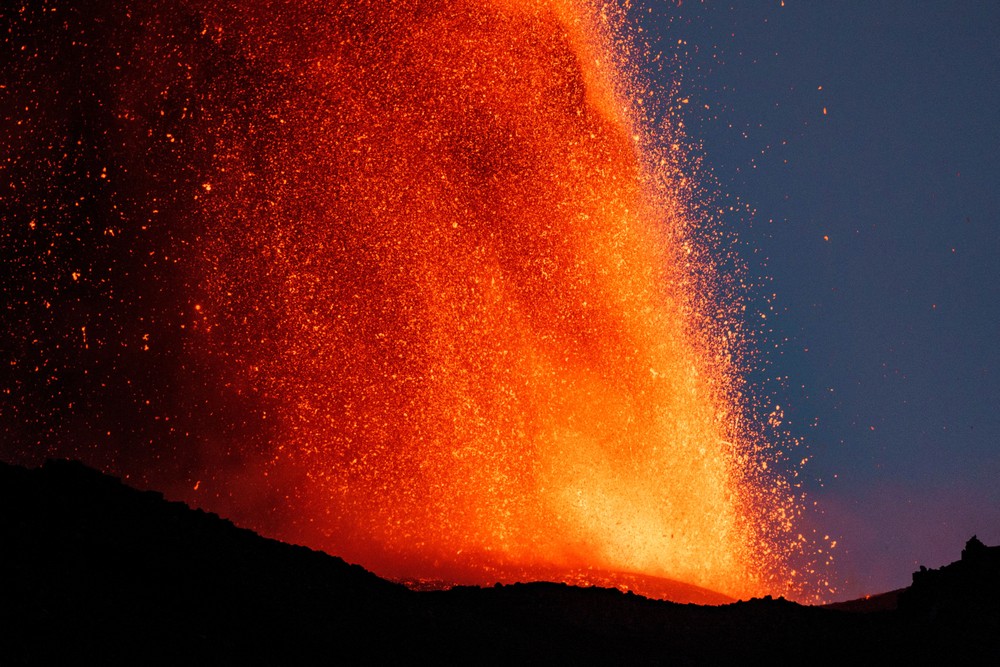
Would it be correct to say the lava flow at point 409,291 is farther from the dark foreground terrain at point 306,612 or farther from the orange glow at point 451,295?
the dark foreground terrain at point 306,612

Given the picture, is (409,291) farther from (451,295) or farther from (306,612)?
(306,612)

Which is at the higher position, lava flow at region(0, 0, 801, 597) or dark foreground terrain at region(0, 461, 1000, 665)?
lava flow at region(0, 0, 801, 597)

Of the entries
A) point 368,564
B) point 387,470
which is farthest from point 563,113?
point 368,564

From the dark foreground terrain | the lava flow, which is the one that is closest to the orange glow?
the lava flow

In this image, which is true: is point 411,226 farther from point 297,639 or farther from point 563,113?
point 297,639

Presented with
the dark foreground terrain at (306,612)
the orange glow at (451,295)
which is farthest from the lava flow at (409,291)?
the dark foreground terrain at (306,612)

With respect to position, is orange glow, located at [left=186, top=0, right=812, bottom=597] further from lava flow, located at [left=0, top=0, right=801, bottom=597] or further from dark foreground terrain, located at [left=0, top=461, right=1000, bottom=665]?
dark foreground terrain, located at [left=0, top=461, right=1000, bottom=665]
